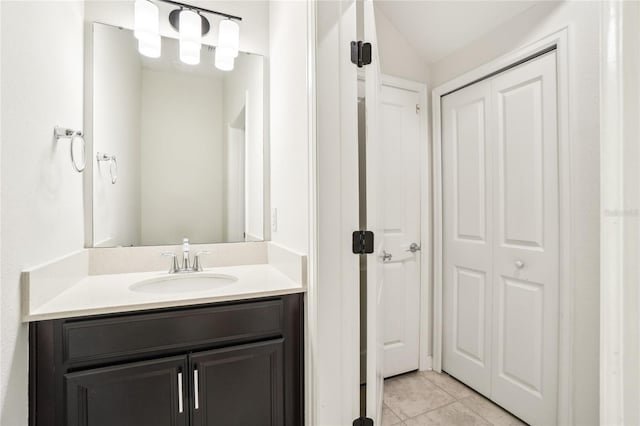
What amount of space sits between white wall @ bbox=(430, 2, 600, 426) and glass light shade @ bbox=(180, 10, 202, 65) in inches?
71.2

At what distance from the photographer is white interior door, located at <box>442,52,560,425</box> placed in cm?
159

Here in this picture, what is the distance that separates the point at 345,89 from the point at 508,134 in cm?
111

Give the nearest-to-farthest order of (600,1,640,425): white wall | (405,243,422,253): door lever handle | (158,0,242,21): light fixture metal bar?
(600,1,640,425): white wall
(158,0,242,21): light fixture metal bar
(405,243,422,253): door lever handle

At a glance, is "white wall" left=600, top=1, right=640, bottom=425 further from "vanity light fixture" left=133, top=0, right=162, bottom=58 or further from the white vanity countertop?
"vanity light fixture" left=133, top=0, right=162, bottom=58

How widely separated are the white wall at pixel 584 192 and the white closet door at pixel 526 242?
0.31 feet

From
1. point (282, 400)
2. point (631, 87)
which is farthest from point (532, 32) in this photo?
point (282, 400)

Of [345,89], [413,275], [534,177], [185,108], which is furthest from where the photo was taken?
[413,275]

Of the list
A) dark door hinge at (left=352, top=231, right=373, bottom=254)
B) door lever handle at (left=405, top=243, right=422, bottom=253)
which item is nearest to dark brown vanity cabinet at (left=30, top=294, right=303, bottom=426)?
dark door hinge at (left=352, top=231, right=373, bottom=254)

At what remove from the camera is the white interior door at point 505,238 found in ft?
5.20

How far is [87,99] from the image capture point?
1551 mm

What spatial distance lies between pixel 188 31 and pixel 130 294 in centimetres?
137

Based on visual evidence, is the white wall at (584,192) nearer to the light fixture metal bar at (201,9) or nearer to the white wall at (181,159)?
the light fixture metal bar at (201,9)

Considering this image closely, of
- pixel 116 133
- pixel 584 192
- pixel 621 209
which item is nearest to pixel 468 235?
pixel 584 192

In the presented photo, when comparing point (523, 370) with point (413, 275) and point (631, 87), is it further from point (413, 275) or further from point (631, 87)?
→ point (631, 87)
